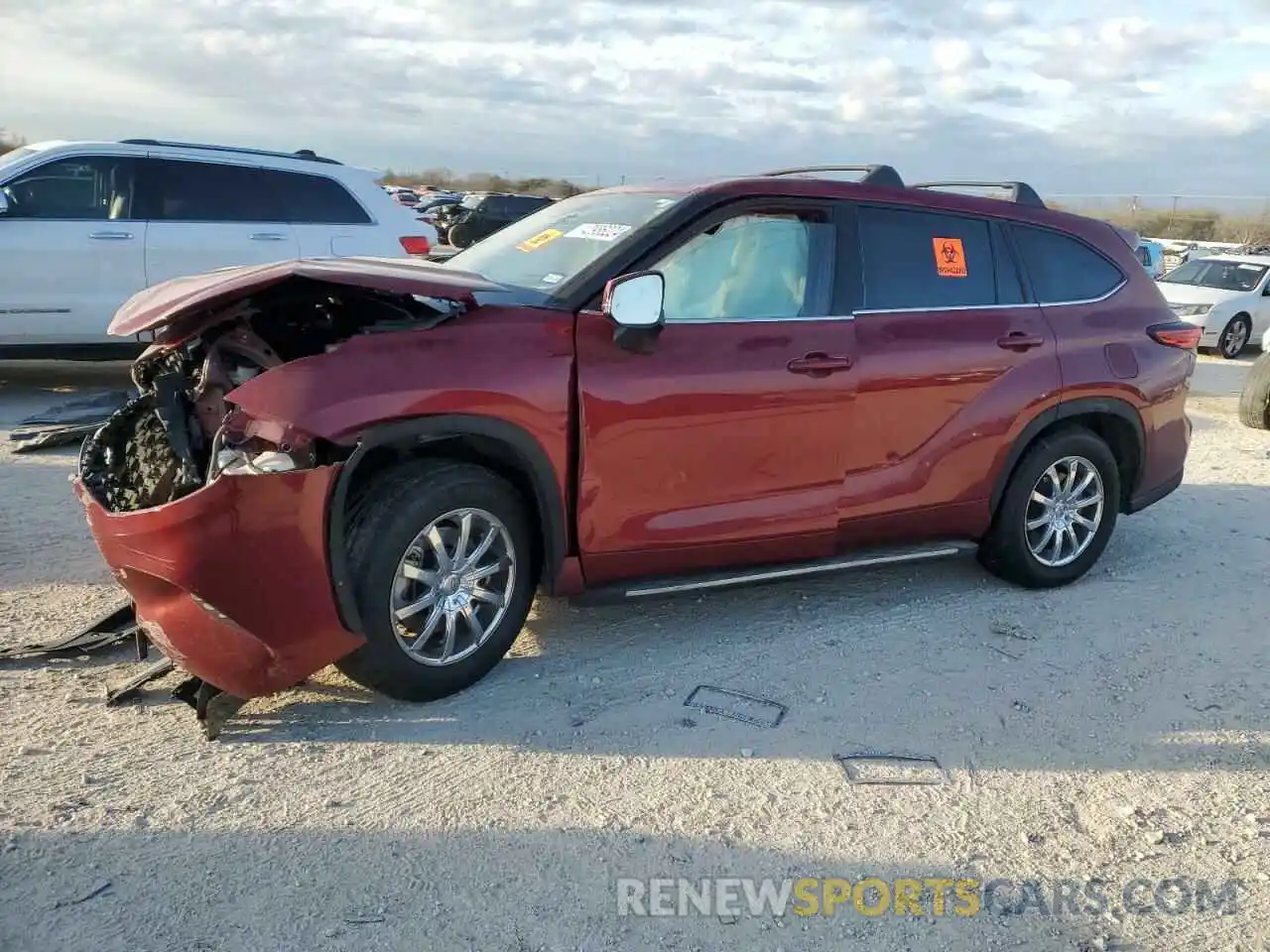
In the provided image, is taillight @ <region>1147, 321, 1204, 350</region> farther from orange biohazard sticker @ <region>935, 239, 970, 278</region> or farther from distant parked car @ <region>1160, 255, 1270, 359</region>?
distant parked car @ <region>1160, 255, 1270, 359</region>

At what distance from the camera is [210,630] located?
3.33 meters

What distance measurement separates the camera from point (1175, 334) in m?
5.58

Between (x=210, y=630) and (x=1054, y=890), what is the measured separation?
2.58m

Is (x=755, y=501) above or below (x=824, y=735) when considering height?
above

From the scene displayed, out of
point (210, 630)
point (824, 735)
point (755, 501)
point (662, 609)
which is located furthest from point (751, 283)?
point (210, 630)

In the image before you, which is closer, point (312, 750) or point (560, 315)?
point (312, 750)

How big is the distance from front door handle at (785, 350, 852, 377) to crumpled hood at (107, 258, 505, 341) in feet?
3.95

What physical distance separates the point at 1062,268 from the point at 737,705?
9.33ft

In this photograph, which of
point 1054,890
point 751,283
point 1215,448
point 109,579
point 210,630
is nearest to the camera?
point 1054,890

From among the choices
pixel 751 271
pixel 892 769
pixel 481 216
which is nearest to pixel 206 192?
pixel 751 271

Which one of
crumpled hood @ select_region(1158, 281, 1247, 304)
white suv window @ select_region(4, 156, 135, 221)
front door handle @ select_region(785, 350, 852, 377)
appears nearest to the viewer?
front door handle @ select_region(785, 350, 852, 377)

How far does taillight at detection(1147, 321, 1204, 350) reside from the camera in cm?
552

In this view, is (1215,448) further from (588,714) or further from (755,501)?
(588,714)

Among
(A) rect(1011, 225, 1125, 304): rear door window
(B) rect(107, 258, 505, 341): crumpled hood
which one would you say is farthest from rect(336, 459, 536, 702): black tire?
(A) rect(1011, 225, 1125, 304): rear door window
